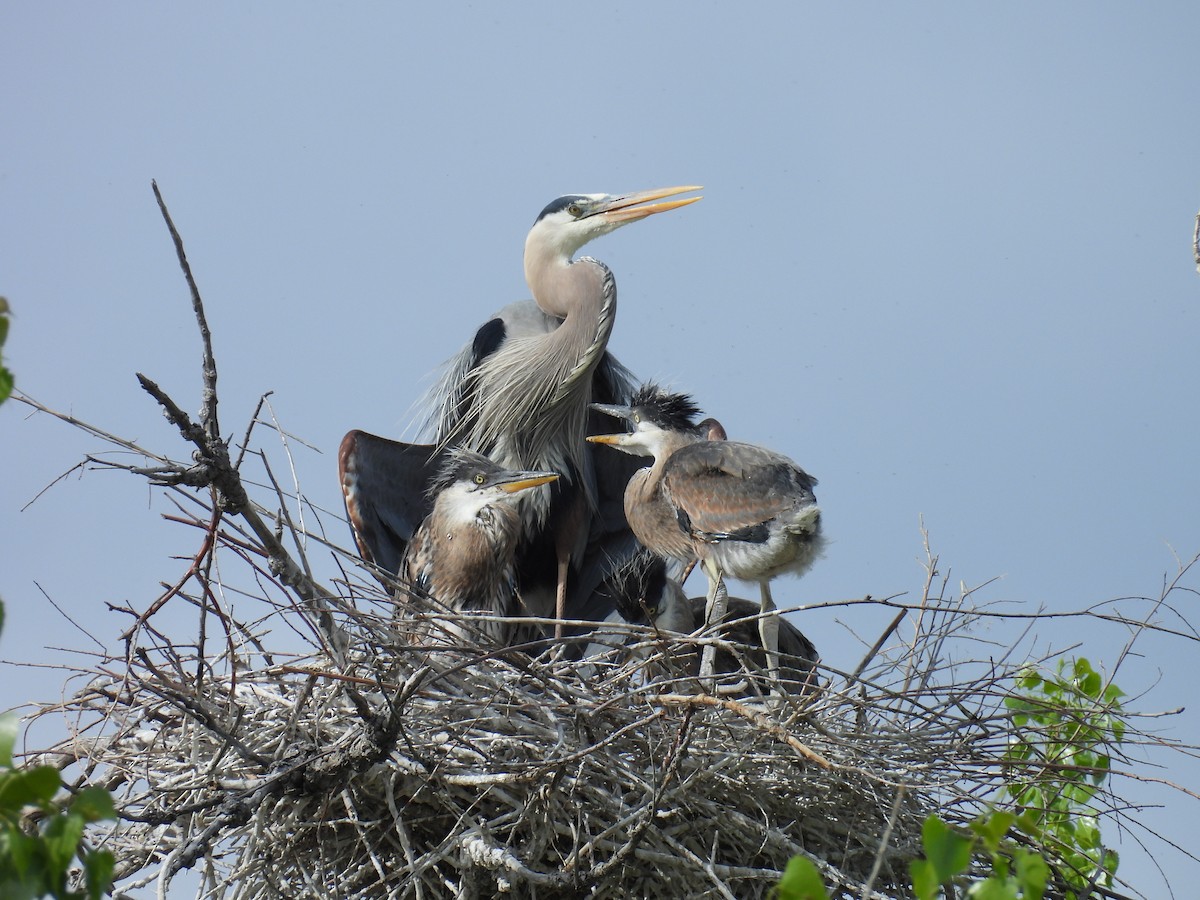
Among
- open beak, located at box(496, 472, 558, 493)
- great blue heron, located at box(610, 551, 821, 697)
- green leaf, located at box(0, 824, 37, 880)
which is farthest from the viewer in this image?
open beak, located at box(496, 472, 558, 493)

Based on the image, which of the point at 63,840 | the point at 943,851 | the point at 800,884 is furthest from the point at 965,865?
the point at 63,840

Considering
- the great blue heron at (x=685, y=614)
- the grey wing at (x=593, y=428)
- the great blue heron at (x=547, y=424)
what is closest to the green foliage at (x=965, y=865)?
the great blue heron at (x=685, y=614)

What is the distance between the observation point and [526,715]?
3.17 m

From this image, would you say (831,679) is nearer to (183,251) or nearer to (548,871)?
(548,871)

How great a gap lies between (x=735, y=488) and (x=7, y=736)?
2732 millimetres

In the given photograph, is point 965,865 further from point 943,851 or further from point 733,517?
point 733,517

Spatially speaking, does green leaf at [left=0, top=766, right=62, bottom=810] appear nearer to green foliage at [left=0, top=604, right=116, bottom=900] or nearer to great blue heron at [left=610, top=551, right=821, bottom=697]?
green foliage at [left=0, top=604, right=116, bottom=900]

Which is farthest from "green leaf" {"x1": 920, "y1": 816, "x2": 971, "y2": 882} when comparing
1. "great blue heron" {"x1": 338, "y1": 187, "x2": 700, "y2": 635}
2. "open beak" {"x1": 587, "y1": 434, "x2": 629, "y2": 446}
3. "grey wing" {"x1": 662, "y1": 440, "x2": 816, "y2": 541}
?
"great blue heron" {"x1": 338, "y1": 187, "x2": 700, "y2": 635}

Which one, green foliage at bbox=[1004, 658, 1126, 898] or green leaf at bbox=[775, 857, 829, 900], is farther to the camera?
green foliage at bbox=[1004, 658, 1126, 898]

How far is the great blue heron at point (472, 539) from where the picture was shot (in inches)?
174

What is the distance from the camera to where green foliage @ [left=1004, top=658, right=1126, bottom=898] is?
297cm

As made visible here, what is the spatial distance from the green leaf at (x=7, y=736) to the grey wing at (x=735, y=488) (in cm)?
267

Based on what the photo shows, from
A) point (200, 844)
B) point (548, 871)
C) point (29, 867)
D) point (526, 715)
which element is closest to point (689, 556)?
point (526, 715)

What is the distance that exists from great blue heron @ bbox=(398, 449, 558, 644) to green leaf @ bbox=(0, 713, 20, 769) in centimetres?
317
